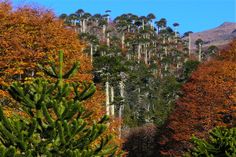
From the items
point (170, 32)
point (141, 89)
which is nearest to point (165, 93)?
point (141, 89)

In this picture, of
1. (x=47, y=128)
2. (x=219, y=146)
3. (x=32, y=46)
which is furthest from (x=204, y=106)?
(x=47, y=128)

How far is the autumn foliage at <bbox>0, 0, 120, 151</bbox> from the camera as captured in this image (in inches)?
1469

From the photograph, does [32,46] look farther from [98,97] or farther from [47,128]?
[47,128]

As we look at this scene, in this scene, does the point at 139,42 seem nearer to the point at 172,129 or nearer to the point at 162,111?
the point at 162,111

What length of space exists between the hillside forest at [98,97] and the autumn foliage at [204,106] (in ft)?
0.32

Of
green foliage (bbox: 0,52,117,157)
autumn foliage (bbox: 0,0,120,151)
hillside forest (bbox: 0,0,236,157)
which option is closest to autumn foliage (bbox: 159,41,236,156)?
hillside forest (bbox: 0,0,236,157)

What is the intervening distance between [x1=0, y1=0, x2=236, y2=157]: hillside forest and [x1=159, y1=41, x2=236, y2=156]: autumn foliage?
98 mm

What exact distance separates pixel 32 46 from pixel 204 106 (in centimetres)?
1975

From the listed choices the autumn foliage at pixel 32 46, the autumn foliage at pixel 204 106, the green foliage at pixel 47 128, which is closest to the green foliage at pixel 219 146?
the green foliage at pixel 47 128

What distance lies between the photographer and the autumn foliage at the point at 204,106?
51.3 meters

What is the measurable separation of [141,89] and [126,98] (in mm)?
5241

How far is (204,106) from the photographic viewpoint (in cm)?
5244

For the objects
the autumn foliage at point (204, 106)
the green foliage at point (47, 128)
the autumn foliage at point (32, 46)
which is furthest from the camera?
the autumn foliage at point (204, 106)

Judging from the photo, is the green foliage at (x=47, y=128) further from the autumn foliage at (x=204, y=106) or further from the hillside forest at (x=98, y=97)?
the autumn foliage at (x=204, y=106)
